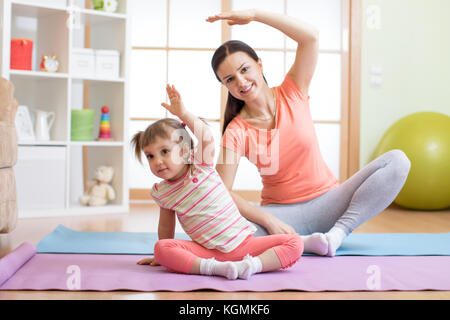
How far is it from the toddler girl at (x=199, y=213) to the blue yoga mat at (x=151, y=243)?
0.31 m

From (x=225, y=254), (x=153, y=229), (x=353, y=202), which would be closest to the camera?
(x=225, y=254)

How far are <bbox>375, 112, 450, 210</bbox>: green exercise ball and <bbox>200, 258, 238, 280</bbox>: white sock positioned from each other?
1887 mm

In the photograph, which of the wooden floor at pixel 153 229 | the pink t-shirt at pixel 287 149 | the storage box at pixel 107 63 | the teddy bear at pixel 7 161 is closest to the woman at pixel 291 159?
the pink t-shirt at pixel 287 149

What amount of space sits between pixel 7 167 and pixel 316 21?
2.34 m

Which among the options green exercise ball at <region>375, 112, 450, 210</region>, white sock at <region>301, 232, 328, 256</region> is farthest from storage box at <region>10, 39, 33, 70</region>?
green exercise ball at <region>375, 112, 450, 210</region>

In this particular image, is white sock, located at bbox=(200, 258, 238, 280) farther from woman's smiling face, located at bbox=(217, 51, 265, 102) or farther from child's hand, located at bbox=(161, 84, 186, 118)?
woman's smiling face, located at bbox=(217, 51, 265, 102)

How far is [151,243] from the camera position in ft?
5.57

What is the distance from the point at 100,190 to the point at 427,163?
1791 millimetres

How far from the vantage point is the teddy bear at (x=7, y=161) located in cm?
168

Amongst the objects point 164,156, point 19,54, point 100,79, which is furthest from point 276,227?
point 19,54

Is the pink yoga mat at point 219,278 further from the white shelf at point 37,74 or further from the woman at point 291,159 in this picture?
the white shelf at point 37,74

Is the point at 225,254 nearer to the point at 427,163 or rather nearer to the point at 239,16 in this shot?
the point at 239,16
